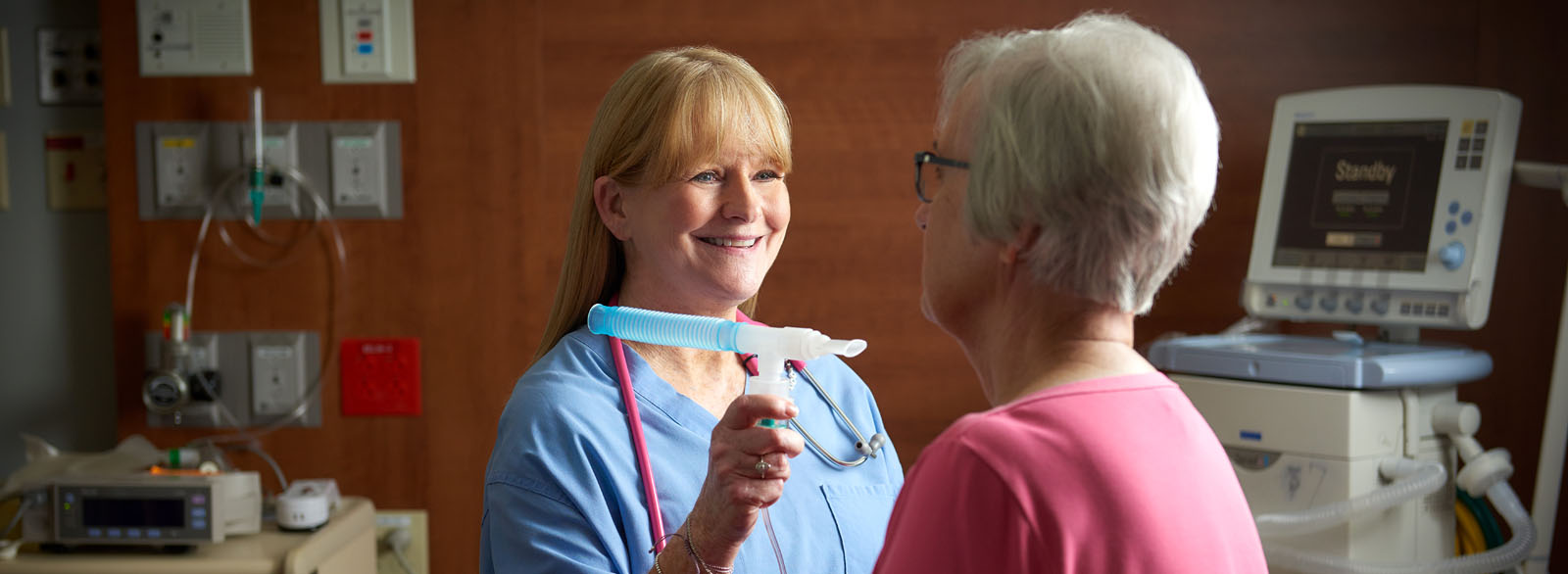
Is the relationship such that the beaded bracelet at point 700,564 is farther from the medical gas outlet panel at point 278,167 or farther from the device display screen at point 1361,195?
the medical gas outlet panel at point 278,167

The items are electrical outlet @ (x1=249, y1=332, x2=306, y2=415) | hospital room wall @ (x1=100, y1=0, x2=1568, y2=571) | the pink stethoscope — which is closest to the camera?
the pink stethoscope

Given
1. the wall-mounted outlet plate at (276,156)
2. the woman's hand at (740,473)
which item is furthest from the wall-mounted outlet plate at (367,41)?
the woman's hand at (740,473)

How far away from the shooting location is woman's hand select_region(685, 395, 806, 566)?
932 mm

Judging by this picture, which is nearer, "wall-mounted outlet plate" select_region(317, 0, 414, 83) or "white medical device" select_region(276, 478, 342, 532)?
"white medical device" select_region(276, 478, 342, 532)

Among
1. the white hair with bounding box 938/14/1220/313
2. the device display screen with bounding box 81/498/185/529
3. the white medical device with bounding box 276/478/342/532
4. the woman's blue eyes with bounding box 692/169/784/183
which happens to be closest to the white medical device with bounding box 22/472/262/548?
the device display screen with bounding box 81/498/185/529

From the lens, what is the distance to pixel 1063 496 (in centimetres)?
72

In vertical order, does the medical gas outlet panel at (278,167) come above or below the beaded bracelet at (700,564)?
above

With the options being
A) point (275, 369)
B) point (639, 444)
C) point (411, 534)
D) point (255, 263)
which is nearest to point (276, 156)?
point (255, 263)

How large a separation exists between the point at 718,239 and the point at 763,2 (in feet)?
4.65

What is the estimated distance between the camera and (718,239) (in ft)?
4.25

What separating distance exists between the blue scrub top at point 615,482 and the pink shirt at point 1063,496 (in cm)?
39

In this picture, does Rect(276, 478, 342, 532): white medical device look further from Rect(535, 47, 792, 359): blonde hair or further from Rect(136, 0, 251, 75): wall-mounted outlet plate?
Rect(535, 47, 792, 359): blonde hair

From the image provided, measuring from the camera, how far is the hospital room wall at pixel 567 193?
8.29 feet

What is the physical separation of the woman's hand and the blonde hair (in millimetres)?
393
